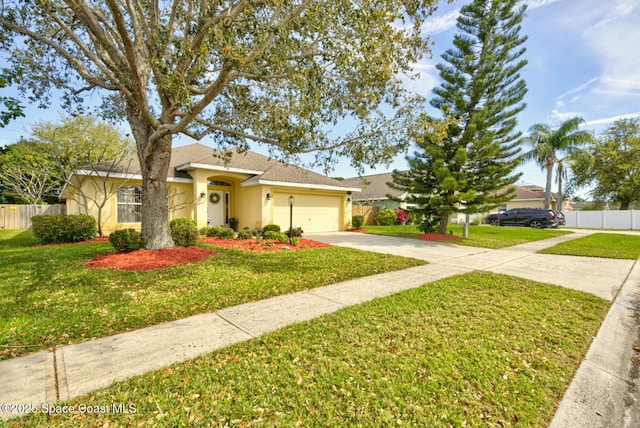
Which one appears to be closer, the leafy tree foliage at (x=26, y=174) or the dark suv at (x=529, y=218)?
the leafy tree foliage at (x=26, y=174)

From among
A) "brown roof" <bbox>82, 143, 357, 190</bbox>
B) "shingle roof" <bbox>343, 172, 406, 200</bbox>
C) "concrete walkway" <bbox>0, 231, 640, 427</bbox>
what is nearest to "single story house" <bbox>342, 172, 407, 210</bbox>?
"shingle roof" <bbox>343, 172, 406, 200</bbox>

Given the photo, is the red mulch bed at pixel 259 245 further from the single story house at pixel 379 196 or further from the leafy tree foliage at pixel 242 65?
the single story house at pixel 379 196

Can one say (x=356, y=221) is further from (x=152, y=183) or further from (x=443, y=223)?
(x=152, y=183)

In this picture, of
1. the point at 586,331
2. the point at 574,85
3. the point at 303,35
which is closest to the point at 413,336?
the point at 586,331

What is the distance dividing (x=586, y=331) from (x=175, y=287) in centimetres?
617

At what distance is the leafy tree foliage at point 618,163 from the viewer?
2496cm

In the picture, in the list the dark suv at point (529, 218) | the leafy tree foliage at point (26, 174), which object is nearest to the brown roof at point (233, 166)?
the leafy tree foliage at point (26, 174)

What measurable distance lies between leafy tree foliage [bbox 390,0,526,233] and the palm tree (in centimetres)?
1315

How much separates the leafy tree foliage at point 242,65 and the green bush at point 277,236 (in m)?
3.79

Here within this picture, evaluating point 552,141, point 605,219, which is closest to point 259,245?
point 552,141

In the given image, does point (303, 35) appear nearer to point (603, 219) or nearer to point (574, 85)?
point (574, 85)

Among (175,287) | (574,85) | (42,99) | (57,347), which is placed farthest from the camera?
(574,85)

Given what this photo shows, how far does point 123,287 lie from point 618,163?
3813 cm

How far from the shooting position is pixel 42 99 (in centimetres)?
824
